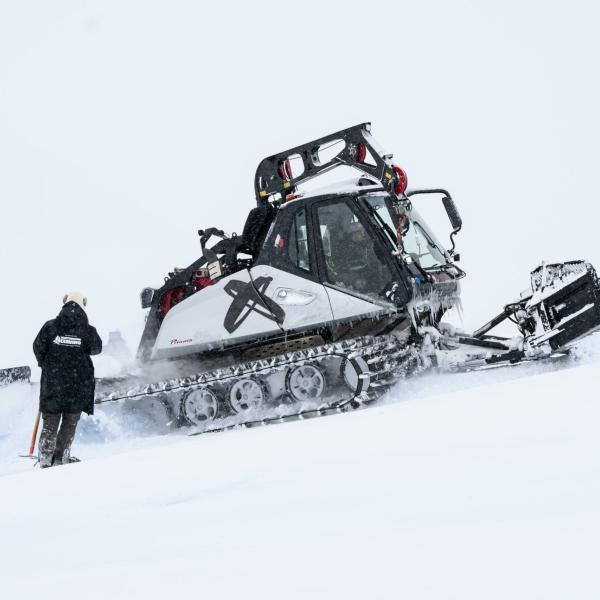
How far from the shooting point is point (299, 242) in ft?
27.1

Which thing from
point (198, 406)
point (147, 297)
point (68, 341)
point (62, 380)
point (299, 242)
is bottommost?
point (198, 406)

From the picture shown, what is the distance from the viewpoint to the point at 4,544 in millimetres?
3680

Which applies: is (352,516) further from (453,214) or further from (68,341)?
(453,214)

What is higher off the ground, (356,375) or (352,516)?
(352,516)

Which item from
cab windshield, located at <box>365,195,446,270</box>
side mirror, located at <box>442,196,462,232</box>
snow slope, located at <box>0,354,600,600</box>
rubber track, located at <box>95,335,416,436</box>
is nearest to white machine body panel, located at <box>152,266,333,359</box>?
rubber track, located at <box>95,335,416,436</box>

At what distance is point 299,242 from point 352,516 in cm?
532

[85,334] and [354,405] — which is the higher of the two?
[85,334]

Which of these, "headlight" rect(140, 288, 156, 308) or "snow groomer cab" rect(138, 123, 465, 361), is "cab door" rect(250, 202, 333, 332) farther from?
"headlight" rect(140, 288, 156, 308)

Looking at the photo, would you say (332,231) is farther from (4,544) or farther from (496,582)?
(496,582)

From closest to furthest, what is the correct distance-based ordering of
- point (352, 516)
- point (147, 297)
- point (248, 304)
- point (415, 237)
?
point (352, 516) < point (248, 304) < point (415, 237) < point (147, 297)

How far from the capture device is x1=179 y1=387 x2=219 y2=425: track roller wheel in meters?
8.44

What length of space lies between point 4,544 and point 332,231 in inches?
204

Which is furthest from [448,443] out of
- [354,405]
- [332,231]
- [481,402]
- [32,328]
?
[32,328]

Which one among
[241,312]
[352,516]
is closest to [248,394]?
[241,312]
